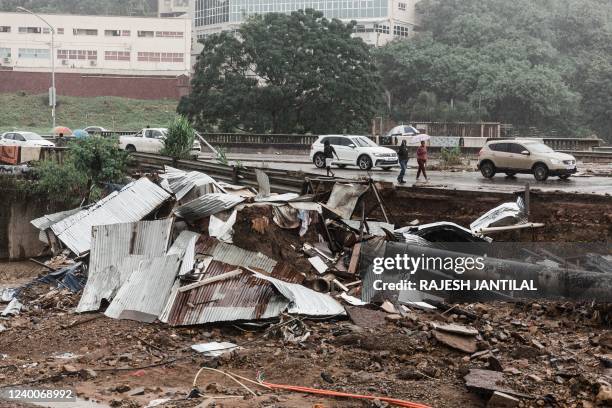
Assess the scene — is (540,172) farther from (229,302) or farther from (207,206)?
(229,302)

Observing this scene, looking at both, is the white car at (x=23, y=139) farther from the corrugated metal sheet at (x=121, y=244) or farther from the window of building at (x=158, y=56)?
the window of building at (x=158, y=56)

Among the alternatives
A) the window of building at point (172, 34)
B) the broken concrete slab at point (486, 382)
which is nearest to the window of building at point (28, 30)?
the window of building at point (172, 34)

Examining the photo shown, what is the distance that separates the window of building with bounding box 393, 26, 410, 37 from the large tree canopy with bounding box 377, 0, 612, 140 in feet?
20.1

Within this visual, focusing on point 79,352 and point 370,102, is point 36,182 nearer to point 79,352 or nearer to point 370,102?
point 79,352

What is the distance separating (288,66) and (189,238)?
36.8 m

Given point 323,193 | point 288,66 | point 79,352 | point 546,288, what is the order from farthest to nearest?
point 288,66 < point 323,193 < point 546,288 < point 79,352

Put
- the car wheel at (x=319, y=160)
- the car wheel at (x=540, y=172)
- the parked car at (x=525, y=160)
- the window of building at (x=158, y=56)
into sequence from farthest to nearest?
the window of building at (x=158, y=56)
the car wheel at (x=319, y=160)
the car wheel at (x=540, y=172)
the parked car at (x=525, y=160)

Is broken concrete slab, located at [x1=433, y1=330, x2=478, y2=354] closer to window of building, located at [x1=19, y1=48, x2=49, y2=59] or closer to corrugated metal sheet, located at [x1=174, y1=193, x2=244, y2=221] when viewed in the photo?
corrugated metal sheet, located at [x1=174, y1=193, x2=244, y2=221]

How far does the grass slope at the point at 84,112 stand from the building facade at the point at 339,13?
58.5ft

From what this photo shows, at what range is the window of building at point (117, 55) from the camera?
8406 cm

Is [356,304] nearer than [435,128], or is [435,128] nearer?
[356,304]

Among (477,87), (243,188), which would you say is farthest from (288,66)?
(243,188)

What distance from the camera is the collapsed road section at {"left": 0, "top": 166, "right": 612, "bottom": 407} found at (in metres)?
11.3

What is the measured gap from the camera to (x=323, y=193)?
19719 millimetres
